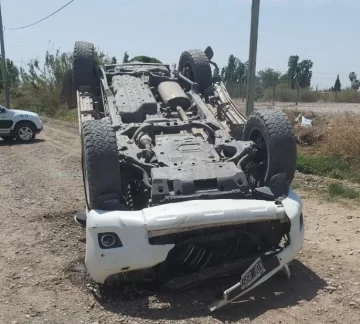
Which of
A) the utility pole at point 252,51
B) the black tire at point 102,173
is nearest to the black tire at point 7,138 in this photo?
the utility pole at point 252,51

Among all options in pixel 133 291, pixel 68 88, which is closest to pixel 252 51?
pixel 68 88

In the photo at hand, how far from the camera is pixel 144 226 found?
4.05 m

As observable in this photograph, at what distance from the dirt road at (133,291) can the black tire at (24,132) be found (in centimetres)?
779

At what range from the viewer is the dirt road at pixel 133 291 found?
4.07m

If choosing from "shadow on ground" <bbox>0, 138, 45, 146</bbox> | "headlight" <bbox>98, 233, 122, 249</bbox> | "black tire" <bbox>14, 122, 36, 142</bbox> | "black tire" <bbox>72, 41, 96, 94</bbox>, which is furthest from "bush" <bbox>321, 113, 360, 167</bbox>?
"black tire" <bbox>14, 122, 36, 142</bbox>

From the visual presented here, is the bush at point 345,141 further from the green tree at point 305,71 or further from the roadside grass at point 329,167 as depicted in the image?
the green tree at point 305,71

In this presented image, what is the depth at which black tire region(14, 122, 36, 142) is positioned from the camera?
49.2ft

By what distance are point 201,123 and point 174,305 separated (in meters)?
2.45

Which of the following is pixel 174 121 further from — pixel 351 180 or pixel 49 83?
pixel 49 83

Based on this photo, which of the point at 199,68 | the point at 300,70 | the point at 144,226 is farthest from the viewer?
the point at 300,70

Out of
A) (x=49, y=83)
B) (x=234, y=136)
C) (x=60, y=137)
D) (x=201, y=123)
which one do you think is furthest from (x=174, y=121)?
(x=49, y=83)

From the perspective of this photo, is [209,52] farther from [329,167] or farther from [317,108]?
[317,108]

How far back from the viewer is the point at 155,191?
4453 millimetres

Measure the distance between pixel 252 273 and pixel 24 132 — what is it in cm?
1206
